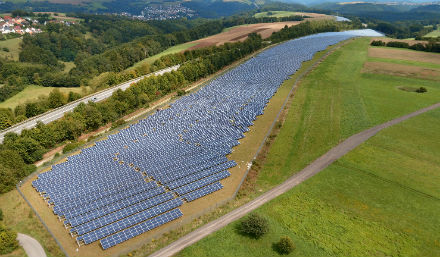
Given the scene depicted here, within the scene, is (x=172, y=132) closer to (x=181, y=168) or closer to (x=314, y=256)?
(x=181, y=168)

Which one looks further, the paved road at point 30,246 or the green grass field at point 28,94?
the green grass field at point 28,94

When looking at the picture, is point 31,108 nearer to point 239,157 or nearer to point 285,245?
point 239,157

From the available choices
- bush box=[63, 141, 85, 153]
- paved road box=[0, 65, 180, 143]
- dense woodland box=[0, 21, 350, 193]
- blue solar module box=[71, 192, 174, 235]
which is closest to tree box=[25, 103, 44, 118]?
dense woodland box=[0, 21, 350, 193]

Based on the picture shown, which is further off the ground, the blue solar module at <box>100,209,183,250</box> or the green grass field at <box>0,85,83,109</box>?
the green grass field at <box>0,85,83,109</box>

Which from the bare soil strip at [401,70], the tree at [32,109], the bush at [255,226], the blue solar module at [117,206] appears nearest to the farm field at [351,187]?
the bush at [255,226]

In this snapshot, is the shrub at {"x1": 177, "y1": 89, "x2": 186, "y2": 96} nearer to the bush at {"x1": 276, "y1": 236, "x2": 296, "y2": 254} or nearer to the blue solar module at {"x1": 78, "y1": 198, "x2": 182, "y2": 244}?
the blue solar module at {"x1": 78, "y1": 198, "x2": 182, "y2": 244}

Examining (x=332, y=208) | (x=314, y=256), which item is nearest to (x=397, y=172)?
(x=332, y=208)

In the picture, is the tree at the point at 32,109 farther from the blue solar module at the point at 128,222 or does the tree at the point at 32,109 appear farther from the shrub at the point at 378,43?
the shrub at the point at 378,43
